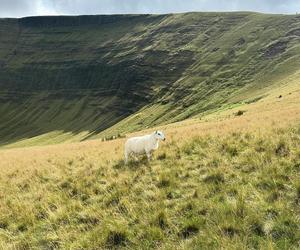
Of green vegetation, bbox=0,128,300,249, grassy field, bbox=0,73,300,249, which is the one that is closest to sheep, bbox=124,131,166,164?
grassy field, bbox=0,73,300,249

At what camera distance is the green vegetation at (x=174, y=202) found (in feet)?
28.8

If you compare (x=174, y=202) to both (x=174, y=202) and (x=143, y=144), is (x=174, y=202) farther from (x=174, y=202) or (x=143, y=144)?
(x=143, y=144)

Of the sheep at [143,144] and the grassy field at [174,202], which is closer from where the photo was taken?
the grassy field at [174,202]

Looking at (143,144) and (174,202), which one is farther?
(143,144)

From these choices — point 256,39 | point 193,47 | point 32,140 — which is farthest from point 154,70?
point 32,140

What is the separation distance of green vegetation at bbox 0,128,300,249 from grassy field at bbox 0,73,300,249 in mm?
25

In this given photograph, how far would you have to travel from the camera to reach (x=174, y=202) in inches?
426

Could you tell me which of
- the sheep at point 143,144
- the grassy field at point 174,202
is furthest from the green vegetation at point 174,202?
the sheep at point 143,144

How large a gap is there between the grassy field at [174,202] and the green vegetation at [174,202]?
2cm

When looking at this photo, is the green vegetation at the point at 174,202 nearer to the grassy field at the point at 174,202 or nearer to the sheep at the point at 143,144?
the grassy field at the point at 174,202

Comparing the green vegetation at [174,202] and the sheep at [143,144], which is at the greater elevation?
the sheep at [143,144]

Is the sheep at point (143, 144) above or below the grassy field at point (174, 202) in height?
above

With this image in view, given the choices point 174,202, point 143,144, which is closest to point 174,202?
point 174,202

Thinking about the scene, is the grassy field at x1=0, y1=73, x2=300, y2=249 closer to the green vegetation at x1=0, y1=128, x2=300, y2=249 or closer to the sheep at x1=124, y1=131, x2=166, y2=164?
the green vegetation at x1=0, y1=128, x2=300, y2=249
